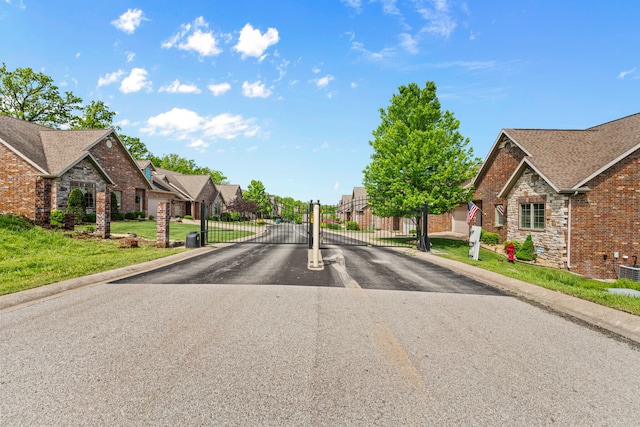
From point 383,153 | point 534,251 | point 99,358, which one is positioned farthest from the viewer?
point 383,153

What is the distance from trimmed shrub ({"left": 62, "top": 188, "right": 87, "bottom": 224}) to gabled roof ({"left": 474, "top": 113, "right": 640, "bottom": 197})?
1145 inches

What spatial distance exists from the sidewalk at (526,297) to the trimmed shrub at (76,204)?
1538cm

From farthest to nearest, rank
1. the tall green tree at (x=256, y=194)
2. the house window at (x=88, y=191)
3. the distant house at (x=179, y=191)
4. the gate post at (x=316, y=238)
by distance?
the tall green tree at (x=256, y=194)
the distant house at (x=179, y=191)
the house window at (x=88, y=191)
the gate post at (x=316, y=238)

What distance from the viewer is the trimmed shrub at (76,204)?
20.6 meters

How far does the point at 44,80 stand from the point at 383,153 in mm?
46994

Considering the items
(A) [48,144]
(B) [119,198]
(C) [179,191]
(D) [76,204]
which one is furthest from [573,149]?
(C) [179,191]

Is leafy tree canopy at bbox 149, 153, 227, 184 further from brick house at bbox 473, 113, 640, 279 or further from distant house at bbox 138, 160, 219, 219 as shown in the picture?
brick house at bbox 473, 113, 640, 279

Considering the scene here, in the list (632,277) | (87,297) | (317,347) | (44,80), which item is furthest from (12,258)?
(44,80)

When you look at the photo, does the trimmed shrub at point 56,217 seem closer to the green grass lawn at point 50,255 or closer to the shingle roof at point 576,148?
the green grass lawn at point 50,255

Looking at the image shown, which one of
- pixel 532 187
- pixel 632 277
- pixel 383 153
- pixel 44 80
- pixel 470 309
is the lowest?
pixel 632 277

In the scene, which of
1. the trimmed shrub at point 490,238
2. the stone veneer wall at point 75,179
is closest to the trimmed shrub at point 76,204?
the stone veneer wall at point 75,179

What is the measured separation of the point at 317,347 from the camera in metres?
3.85

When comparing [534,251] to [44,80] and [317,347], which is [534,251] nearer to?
[317,347]

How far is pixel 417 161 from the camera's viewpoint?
19.9 metres
